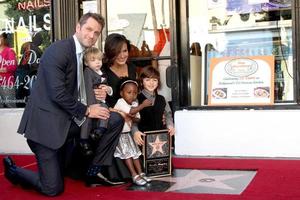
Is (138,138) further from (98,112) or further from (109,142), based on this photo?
(98,112)

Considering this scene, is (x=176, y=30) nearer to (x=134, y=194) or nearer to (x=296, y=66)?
(x=296, y=66)

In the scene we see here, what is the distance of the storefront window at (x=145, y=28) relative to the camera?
679 centimetres

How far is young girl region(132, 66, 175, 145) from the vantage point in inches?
210

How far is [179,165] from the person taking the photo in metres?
5.95

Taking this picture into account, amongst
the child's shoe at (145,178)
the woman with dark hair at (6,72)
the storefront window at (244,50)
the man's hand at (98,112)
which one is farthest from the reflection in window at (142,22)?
the man's hand at (98,112)

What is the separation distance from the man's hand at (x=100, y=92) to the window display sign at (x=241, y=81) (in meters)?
2.09

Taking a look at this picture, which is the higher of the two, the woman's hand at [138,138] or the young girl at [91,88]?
the young girl at [91,88]

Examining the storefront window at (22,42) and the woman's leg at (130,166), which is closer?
the woman's leg at (130,166)

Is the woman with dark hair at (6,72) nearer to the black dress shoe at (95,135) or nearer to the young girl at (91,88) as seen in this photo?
the young girl at (91,88)

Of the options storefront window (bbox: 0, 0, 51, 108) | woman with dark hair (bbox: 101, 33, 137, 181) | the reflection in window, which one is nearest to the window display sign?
the reflection in window

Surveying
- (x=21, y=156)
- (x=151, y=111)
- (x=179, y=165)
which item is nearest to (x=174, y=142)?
(x=179, y=165)

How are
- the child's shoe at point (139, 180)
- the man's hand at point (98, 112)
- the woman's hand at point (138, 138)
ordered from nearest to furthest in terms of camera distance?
the man's hand at point (98, 112) → the child's shoe at point (139, 180) → the woman's hand at point (138, 138)

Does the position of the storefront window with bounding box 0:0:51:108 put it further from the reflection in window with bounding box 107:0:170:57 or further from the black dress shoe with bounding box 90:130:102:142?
the black dress shoe with bounding box 90:130:102:142

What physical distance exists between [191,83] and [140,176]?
203 cm
